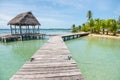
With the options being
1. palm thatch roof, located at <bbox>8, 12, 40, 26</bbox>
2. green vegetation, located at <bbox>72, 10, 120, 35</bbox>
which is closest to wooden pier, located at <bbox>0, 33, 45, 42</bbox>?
palm thatch roof, located at <bbox>8, 12, 40, 26</bbox>

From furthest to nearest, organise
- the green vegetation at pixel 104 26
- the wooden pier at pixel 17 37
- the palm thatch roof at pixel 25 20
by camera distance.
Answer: the green vegetation at pixel 104 26 < the palm thatch roof at pixel 25 20 < the wooden pier at pixel 17 37

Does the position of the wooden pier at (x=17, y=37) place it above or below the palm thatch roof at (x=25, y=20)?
below

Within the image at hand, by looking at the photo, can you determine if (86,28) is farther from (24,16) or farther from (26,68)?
(26,68)

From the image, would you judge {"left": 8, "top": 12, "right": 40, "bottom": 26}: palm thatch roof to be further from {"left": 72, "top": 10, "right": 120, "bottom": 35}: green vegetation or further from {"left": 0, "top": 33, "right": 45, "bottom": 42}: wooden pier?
{"left": 72, "top": 10, "right": 120, "bottom": 35}: green vegetation

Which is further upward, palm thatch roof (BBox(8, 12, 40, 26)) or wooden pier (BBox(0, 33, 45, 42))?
palm thatch roof (BBox(8, 12, 40, 26))

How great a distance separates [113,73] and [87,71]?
3.92ft

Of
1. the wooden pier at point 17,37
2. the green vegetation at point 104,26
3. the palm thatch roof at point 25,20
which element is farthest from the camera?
the green vegetation at point 104,26

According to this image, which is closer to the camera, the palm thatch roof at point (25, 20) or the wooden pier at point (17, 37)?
the wooden pier at point (17, 37)

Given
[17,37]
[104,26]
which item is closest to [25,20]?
[17,37]

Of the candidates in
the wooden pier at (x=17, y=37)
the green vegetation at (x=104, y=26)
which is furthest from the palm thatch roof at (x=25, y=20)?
the green vegetation at (x=104, y=26)

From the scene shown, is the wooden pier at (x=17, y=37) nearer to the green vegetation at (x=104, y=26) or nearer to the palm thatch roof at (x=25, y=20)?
the palm thatch roof at (x=25, y=20)

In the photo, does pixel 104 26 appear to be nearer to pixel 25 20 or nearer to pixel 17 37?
pixel 25 20

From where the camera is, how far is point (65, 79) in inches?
186

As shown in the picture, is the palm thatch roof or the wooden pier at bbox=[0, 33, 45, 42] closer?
the wooden pier at bbox=[0, 33, 45, 42]
